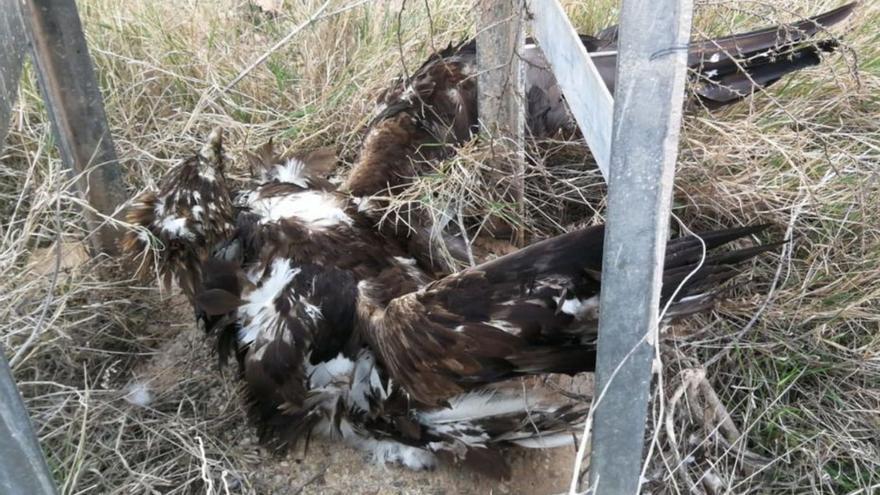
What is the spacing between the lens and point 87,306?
7.89 ft

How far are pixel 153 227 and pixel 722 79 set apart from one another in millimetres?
1649

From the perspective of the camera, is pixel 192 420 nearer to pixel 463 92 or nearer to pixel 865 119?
pixel 463 92

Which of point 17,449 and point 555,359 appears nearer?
point 17,449

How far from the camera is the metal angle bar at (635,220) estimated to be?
1.17 m

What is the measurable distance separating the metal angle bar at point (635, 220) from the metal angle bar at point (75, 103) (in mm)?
1532

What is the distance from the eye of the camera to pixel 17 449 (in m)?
1.36

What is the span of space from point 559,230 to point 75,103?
1.51 m

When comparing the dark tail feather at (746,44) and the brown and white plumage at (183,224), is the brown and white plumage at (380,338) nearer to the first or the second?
the brown and white plumage at (183,224)

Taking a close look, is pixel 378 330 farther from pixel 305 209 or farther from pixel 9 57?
pixel 9 57

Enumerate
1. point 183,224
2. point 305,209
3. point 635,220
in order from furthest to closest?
1. point 305,209
2. point 183,224
3. point 635,220

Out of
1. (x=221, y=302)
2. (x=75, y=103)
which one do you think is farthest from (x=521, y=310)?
(x=75, y=103)

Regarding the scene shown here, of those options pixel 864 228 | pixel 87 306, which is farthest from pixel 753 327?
pixel 87 306

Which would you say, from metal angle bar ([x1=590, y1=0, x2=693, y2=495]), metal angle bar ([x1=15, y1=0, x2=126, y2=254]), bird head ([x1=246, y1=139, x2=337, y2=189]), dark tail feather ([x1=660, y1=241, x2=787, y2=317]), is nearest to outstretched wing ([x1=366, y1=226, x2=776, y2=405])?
dark tail feather ([x1=660, y1=241, x2=787, y2=317])

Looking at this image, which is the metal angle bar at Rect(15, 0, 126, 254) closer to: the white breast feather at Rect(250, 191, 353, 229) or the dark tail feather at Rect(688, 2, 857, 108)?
the white breast feather at Rect(250, 191, 353, 229)
